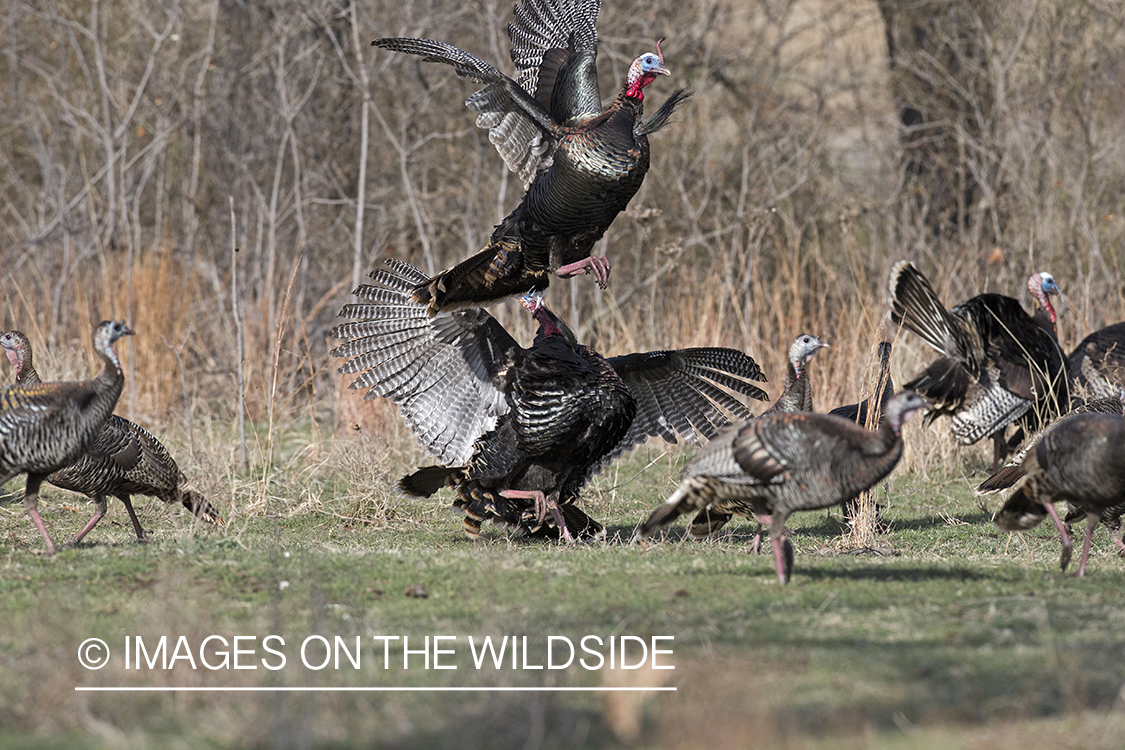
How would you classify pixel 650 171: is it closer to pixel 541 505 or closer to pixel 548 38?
pixel 548 38

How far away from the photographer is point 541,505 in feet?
20.8

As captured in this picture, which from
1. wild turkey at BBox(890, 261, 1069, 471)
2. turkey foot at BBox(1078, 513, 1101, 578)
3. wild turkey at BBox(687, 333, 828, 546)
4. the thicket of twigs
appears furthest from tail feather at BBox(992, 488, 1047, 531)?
the thicket of twigs

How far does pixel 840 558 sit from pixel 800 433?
130cm

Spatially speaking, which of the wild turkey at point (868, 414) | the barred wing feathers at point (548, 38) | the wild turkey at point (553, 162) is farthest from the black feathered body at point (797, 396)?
the barred wing feathers at point (548, 38)

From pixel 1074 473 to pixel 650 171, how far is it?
878 cm

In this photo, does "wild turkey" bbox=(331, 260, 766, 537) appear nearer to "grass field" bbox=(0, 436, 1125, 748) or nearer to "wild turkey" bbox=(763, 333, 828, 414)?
"wild turkey" bbox=(763, 333, 828, 414)

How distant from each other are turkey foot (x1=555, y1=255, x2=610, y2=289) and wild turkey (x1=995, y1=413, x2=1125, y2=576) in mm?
2308

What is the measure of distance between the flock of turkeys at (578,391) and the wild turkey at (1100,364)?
0.05ft

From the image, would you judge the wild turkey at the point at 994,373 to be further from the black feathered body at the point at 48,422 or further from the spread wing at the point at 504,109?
the black feathered body at the point at 48,422

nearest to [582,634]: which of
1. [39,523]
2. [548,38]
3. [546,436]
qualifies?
[546,436]

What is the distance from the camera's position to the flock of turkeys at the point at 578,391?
483 cm

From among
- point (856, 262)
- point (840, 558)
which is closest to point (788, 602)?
point (840, 558)

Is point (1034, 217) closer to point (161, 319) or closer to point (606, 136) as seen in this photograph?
point (606, 136)

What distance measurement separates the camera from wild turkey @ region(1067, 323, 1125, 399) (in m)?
7.65
